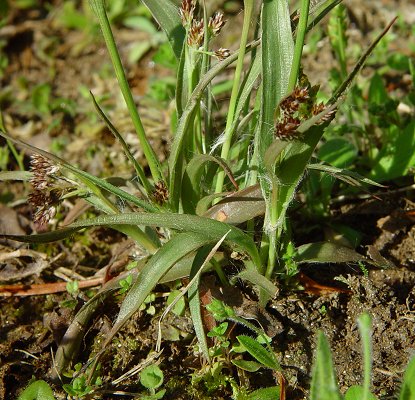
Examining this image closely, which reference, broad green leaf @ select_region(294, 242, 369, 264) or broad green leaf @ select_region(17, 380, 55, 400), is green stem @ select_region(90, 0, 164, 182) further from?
broad green leaf @ select_region(17, 380, 55, 400)

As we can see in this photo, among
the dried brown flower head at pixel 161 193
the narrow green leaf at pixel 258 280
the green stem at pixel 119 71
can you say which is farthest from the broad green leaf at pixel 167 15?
the narrow green leaf at pixel 258 280

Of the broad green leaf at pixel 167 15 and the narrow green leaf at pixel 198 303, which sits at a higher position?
the broad green leaf at pixel 167 15

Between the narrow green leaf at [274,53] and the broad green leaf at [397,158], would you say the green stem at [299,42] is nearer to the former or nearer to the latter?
the narrow green leaf at [274,53]

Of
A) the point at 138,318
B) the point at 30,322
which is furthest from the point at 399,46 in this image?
the point at 30,322

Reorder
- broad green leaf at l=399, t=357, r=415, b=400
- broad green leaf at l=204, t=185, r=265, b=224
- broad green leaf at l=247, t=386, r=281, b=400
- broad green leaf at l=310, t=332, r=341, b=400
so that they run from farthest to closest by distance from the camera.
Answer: broad green leaf at l=204, t=185, r=265, b=224, broad green leaf at l=247, t=386, r=281, b=400, broad green leaf at l=399, t=357, r=415, b=400, broad green leaf at l=310, t=332, r=341, b=400

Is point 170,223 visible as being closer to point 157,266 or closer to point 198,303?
point 157,266

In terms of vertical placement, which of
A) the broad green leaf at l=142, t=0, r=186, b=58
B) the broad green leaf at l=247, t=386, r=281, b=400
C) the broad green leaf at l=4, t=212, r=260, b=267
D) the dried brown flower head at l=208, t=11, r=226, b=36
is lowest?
the broad green leaf at l=247, t=386, r=281, b=400

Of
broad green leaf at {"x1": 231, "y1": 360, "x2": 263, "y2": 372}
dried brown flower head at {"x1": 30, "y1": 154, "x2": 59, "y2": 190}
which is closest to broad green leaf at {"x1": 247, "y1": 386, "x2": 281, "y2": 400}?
broad green leaf at {"x1": 231, "y1": 360, "x2": 263, "y2": 372}
